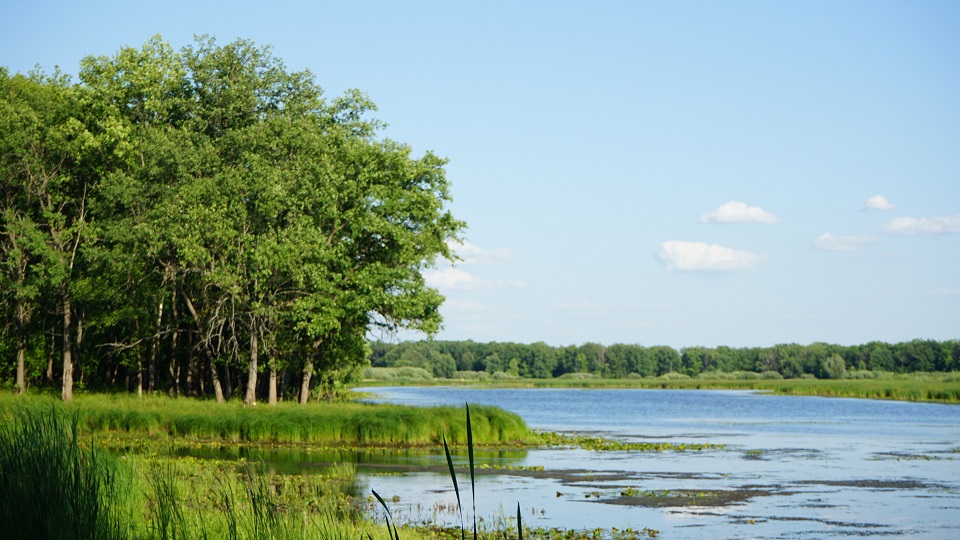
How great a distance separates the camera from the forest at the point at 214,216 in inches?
1497

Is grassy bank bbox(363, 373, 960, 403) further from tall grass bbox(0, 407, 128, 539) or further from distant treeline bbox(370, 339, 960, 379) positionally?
tall grass bbox(0, 407, 128, 539)

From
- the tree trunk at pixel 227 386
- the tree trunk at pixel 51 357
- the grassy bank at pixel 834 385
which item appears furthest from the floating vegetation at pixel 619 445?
the grassy bank at pixel 834 385

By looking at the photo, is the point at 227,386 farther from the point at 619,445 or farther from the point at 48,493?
the point at 48,493

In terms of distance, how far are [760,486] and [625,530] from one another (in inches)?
335

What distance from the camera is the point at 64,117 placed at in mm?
43781

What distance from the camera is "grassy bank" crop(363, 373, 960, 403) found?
86.5 meters

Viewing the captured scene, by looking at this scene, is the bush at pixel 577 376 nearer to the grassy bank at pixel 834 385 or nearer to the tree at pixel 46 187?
the grassy bank at pixel 834 385

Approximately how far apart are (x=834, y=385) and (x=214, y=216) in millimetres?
80828

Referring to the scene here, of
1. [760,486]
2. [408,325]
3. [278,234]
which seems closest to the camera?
[760,486]

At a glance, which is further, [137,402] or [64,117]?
[64,117]

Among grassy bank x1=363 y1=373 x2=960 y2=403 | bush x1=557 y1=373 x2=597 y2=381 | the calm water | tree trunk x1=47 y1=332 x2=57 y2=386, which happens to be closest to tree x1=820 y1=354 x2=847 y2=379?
grassy bank x1=363 y1=373 x2=960 y2=403

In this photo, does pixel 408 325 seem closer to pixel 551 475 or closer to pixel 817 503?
pixel 551 475

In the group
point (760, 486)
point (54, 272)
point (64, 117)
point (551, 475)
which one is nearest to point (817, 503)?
point (760, 486)

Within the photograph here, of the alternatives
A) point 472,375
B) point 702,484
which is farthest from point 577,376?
point 702,484
